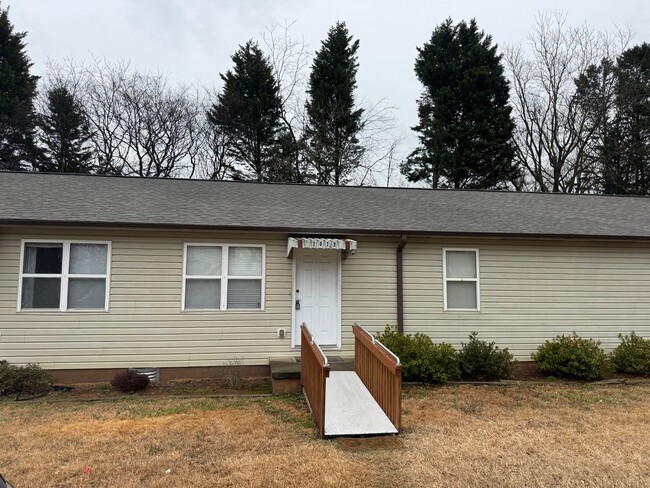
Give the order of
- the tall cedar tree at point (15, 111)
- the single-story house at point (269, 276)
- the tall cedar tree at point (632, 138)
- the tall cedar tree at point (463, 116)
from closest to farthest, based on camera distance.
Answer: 1. the single-story house at point (269, 276)
2. the tall cedar tree at point (15, 111)
3. the tall cedar tree at point (632, 138)
4. the tall cedar tree at point (463, 116)

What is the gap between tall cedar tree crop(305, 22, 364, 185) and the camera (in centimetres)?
2231

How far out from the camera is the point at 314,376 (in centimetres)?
527

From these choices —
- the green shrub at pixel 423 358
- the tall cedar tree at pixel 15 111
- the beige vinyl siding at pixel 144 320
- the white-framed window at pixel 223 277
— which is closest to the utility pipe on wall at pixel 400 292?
the green shrub at pixel 423 358

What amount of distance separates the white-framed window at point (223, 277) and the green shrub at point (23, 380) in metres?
2.33

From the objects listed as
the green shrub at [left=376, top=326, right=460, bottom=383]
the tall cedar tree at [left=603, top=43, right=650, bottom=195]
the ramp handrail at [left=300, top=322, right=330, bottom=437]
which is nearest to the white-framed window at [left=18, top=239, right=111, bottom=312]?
the ramp handrail at [left=300, top=322, right=330, bottom=437]

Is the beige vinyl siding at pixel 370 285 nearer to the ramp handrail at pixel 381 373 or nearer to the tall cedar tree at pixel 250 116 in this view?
the ramp handrail at pixel 381 373

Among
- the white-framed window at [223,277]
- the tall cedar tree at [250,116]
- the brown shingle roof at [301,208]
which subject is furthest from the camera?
the tall cedar tree at [250,116]

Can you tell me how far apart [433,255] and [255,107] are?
60.8 ft

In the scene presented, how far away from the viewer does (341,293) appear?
7977 mm

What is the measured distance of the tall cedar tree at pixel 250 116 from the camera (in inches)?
921

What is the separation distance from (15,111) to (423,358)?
24.3m

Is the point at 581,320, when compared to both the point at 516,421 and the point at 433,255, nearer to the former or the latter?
the point at 433,255

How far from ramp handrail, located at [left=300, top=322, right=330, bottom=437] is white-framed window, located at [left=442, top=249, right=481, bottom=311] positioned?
3250 millimetres

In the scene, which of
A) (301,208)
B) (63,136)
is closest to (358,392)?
(301,208)
